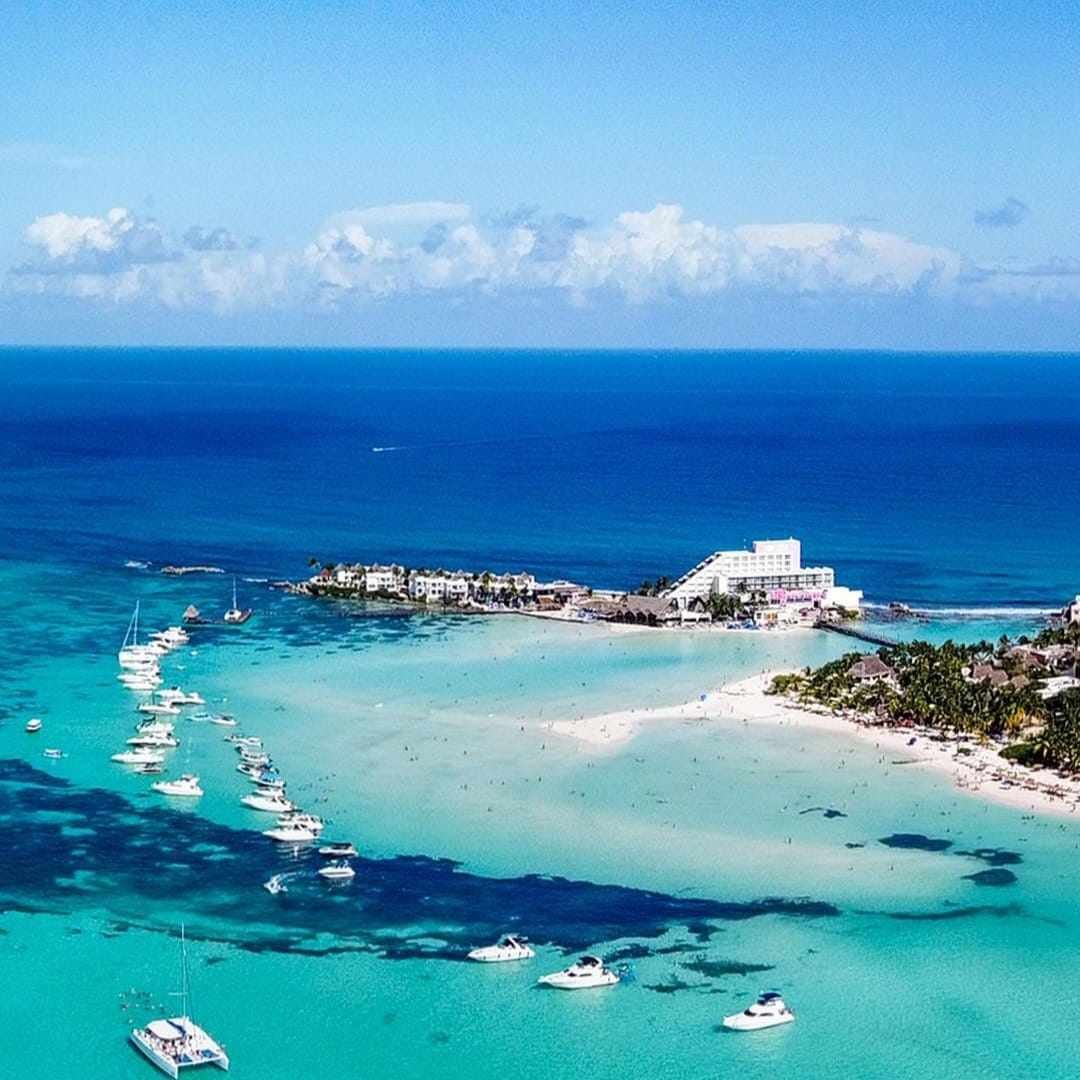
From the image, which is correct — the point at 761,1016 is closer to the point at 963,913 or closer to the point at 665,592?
the point at 963,913

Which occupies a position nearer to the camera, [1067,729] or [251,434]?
[1067,729]

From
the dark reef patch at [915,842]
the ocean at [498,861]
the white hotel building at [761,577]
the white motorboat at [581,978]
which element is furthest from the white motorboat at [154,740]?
the white hotel building at [761,577]

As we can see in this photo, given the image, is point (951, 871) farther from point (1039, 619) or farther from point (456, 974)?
point (1039, 619)

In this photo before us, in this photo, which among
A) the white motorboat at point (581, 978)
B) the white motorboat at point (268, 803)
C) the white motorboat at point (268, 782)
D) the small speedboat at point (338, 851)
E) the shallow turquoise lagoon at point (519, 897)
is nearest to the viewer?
the shallow turquoise lagoon at point (519, 897)

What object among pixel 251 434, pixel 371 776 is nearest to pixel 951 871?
pixel 371 776

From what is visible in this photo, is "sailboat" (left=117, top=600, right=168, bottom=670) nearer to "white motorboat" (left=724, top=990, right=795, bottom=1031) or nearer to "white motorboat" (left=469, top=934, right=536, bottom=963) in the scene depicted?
"white motorboat" (left=469, top=934, right=536, bottom=963)

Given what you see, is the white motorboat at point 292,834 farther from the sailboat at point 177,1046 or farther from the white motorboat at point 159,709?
the white motorboat at point 159,709
